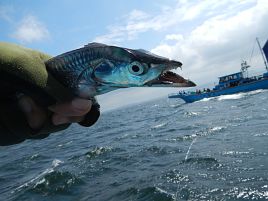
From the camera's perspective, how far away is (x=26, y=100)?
6.30ft

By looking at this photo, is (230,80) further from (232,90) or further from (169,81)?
(169,81)

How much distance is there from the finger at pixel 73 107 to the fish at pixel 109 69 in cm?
5

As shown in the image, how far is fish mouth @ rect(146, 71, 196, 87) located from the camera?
1951 mm

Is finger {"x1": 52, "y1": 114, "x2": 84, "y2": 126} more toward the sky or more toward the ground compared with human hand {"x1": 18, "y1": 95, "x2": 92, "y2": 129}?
more toward the ground

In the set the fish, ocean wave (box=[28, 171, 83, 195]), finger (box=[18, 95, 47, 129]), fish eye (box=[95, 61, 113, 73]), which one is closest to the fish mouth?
the fish

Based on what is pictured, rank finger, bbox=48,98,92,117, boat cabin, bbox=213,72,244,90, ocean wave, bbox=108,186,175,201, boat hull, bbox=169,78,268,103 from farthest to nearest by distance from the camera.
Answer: boat cabin, bbox=213,72,244,90 < boat hull, bbox=169,78,268,103 < ocean wave, bbox=108,186,175,201 < finger, bbox=48,98,92,117

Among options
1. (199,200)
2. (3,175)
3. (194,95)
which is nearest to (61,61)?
(199,200)

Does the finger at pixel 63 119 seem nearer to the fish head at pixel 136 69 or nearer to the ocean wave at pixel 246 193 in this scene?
the fish head at pixel 136 69

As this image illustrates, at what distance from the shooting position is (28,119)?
1.98 m

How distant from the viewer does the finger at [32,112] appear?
1.92 metres

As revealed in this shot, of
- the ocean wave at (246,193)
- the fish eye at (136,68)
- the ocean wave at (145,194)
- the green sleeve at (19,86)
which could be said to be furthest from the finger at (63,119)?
the ocean wave at (145,194)

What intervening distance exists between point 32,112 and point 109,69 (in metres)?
0.54

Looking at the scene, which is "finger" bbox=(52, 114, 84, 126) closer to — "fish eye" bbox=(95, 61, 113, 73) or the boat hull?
"fish eye" bbox=(95, 61, 113, 73)

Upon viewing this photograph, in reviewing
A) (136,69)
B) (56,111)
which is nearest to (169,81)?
(136,69)
